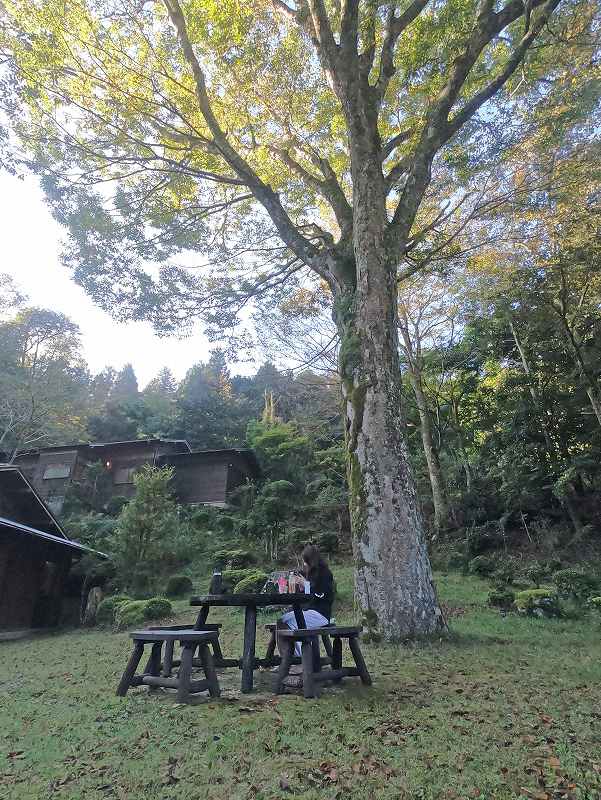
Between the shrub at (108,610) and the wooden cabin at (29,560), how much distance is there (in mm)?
2103

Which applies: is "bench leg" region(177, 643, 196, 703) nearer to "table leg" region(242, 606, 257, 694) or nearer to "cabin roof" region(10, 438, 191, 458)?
"table leg" region(242, 606, 257, 694)

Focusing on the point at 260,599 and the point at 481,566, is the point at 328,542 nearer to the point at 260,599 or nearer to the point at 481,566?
the point at 481,566

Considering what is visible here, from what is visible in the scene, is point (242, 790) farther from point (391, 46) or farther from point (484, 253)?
point (484, 253)

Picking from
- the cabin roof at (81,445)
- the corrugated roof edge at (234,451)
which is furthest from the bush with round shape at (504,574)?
the cabin roof at (81,445)

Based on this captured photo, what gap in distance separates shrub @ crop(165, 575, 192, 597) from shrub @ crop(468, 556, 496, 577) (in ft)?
28.3

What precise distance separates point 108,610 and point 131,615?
1859 millimetres

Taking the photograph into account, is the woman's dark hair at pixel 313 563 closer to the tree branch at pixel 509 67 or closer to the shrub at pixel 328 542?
the tree branch at pixel 509 67

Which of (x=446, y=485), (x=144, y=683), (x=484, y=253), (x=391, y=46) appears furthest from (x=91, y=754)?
(x=446, y=485)

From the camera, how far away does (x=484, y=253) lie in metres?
14.4

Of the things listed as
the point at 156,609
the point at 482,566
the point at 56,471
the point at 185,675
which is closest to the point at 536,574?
the point at 482,566

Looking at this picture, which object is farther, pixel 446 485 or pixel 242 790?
pixel 446 485

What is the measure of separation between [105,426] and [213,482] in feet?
40.1

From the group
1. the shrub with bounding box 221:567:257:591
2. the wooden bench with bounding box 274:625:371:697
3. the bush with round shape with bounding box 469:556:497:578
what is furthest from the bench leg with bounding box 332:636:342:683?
the bush with round shape with bounding box 469:556:497:578

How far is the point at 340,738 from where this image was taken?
9.41 ft
